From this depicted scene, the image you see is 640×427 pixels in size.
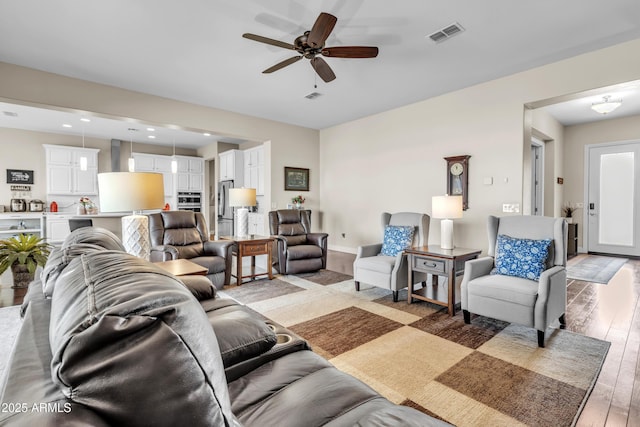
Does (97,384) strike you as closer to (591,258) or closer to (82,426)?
(82,426)

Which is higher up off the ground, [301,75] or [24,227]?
[301,75]

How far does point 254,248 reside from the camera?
14.7 feet

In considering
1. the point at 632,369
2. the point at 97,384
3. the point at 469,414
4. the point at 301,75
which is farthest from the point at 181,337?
the point at 301,75

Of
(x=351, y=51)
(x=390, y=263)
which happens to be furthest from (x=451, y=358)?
(x=351, y=51)

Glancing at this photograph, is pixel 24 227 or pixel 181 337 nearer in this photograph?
pixel 181 337

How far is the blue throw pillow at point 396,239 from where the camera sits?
395 cm

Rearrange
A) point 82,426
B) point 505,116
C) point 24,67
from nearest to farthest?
point 82,426, point 24,67, point 505,116

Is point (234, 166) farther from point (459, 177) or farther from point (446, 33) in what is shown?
point (446, 33)

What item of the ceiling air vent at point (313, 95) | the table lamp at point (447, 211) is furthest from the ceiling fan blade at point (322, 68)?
the table lamp at point (447, 211)

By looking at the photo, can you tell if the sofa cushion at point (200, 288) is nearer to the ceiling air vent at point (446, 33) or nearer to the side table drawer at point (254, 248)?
the side table drawer at point (254, 248)

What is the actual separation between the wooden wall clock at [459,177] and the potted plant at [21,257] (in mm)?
5434

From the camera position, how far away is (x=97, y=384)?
1.67 feet

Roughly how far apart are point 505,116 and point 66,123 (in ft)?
26.5

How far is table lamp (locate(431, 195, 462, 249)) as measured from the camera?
3547 mm
